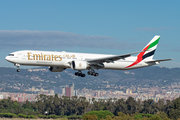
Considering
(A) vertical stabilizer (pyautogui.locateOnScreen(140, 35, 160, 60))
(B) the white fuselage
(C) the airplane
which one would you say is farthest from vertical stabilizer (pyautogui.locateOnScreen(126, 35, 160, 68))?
(B) the white fuselage

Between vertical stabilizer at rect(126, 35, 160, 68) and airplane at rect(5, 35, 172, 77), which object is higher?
vertical stabilizer at rect(126, 35, 160, 68)

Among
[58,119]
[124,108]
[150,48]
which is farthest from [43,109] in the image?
[150,48]

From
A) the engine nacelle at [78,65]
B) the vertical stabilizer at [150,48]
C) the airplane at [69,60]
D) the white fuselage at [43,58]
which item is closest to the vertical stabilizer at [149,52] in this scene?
the vertical stabilizer at [150,48]

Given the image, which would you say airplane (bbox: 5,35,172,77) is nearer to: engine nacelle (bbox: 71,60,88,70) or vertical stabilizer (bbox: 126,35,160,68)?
engine nacelle (bbox: 71,60,88,70)

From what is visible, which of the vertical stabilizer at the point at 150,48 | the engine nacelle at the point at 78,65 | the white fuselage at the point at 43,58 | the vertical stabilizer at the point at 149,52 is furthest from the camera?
the vertical stabilizer at the point at 150,48

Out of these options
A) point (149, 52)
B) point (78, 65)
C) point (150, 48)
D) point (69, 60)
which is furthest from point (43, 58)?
point (150, 48)

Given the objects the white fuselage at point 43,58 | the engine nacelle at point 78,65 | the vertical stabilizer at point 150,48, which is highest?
the vertical stabilizer at point 150,48

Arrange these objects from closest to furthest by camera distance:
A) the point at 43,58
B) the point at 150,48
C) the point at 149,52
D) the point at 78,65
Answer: the point at 43,58 < the point at 78,65 < the point at 149,52 < the point at 150,48

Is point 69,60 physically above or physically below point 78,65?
above

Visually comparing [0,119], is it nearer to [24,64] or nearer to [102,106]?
[102,106]

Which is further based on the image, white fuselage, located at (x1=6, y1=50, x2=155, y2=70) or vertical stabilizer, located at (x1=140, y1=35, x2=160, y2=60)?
vertical stabilizer, located at (x1=140, y1=35, x2=160, y2=60)

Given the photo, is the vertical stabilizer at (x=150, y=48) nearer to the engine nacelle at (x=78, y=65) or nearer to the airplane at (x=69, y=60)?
the airplane at (x=69, y=60)

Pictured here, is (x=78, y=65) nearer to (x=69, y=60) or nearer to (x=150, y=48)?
(x=69, y=60)
